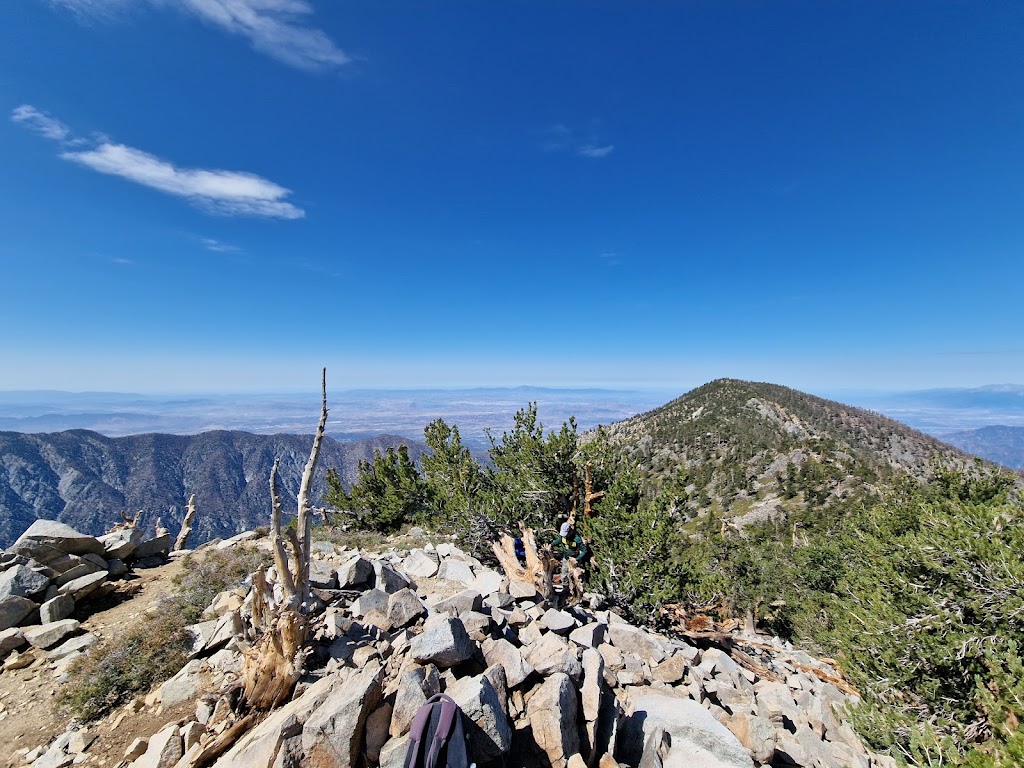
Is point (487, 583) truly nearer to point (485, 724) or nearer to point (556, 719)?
point (556, 719)

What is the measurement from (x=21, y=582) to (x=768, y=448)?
406 feet

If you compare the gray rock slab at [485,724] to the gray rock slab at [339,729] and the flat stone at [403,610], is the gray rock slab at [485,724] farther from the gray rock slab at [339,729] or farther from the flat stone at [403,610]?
the flat stone at [403,610]

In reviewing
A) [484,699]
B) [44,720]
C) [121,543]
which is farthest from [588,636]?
[121,543]

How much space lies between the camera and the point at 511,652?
23.8 feet

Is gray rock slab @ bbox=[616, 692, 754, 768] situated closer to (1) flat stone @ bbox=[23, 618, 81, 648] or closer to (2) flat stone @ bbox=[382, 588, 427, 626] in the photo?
(2) flat stone @ bbox=[382, 588, 427, 626]

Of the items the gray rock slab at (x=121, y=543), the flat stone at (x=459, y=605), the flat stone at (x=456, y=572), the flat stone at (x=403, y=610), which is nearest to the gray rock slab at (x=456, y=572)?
the flat stone at (x=456, y=572)

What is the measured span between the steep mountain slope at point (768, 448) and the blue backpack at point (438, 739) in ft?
188

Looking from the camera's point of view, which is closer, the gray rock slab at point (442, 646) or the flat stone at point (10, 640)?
the gray rock slab at point (442, 646)

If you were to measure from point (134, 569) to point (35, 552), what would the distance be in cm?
308

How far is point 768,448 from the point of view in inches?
4193

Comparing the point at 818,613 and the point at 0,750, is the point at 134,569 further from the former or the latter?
the point at 818,613

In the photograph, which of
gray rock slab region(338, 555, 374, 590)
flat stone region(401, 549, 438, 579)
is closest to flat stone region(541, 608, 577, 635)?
gray rock slab region(338, 555, 374, 590)

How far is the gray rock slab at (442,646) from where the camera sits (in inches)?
268

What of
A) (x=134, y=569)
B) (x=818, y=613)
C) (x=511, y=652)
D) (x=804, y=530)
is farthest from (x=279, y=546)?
(x=804, y=530)
